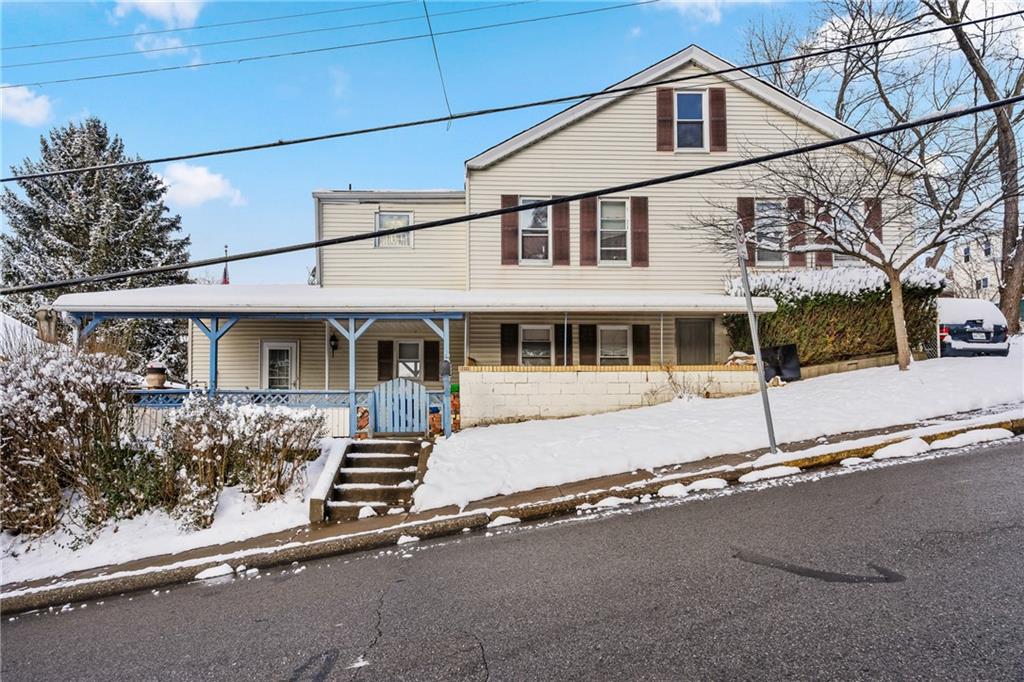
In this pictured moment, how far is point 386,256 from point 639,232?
21.4ft

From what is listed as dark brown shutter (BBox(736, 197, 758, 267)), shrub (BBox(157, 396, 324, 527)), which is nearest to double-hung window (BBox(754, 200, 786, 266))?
dark brown shutter (BBox(736, 197, 758, 267))

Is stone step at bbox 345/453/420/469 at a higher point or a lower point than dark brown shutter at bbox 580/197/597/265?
lower

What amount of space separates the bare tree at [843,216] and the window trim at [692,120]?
140cm

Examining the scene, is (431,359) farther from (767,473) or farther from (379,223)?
(767,473)

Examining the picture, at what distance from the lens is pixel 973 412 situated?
31.2ft

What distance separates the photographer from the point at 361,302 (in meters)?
11.5

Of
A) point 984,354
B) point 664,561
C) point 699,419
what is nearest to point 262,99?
point 699,419

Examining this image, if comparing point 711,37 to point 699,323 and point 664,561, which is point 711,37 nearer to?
point 699,323

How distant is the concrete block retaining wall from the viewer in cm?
1177

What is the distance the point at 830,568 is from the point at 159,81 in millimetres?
11949

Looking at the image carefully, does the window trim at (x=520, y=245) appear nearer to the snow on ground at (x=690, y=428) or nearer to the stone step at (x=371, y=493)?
the snow on ground at (x=690, y=428)

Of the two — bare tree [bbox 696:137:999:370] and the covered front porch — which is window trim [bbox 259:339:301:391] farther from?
bare tree [bbox 696:137:999:370]

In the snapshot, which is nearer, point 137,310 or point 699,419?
point 699,419

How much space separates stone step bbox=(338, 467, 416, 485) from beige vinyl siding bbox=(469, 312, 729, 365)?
565cm
